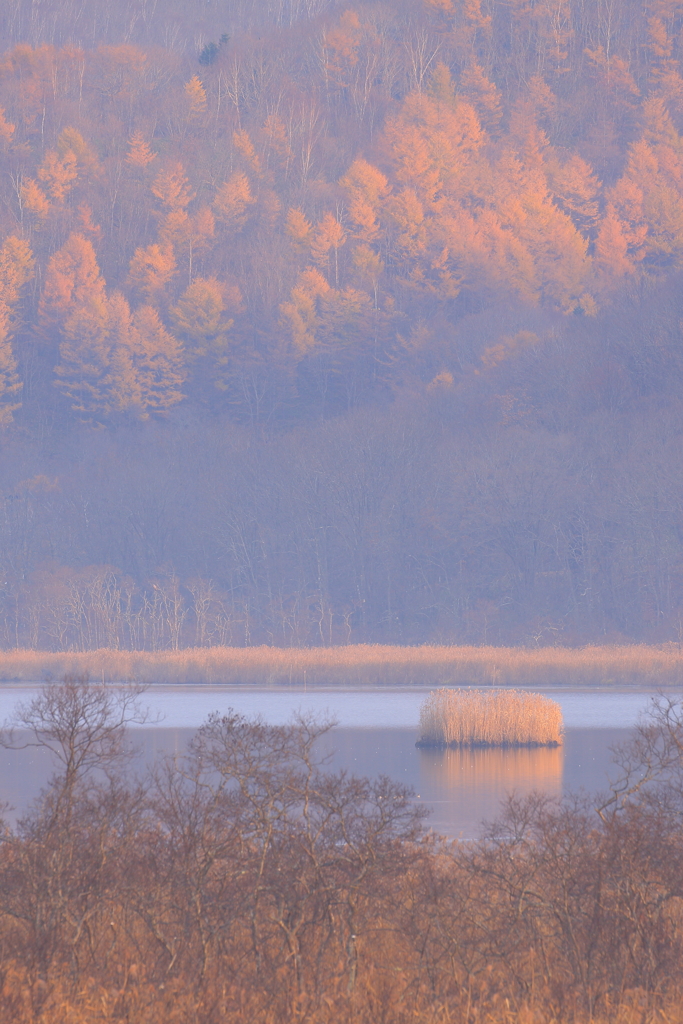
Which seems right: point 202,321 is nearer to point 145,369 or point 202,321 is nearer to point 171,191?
point 145,369

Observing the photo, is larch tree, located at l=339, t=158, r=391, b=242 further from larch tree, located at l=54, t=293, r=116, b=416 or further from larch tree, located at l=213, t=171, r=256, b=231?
larch tree, located at l=54, t=293, r=116, b=416

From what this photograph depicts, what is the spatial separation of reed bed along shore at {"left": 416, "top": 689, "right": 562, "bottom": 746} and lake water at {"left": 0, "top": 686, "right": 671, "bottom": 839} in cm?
34

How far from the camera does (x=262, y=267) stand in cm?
8294

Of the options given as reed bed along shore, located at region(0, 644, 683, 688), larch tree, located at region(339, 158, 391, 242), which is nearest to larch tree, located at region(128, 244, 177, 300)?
larch tree, located at region(339, 158, 391, 242)

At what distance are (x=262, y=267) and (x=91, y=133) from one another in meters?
21.5

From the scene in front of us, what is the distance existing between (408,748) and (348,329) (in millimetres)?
54281

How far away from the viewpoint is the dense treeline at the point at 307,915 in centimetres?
761

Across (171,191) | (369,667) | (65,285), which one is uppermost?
(171,191)

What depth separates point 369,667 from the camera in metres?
39.9

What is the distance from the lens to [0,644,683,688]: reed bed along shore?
3916 centimetres

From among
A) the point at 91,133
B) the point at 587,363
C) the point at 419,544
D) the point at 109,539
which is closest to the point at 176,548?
the point at 109,539

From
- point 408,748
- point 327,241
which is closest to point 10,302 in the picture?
point 327,241

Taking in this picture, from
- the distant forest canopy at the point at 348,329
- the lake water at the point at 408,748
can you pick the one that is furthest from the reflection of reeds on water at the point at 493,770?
the distant forest canopy at the point at 348,329

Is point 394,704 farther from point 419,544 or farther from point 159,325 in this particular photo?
point 159,325
